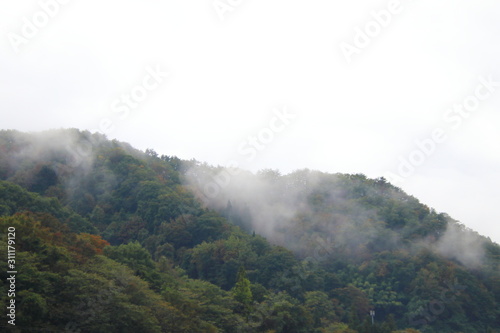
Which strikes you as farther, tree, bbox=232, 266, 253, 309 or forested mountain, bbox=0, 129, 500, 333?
tree, bbox=232, 266, 253, 309

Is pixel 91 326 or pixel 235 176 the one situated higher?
pixel 235 176

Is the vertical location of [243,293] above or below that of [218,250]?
below

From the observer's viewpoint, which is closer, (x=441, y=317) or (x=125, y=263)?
(x=125, y=263)

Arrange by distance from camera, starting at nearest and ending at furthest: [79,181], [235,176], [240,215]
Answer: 1. [79,181]
2. [240,215]
3. [235,176]

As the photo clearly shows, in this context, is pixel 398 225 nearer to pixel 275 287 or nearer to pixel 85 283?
pixel 275 287

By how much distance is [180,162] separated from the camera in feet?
237

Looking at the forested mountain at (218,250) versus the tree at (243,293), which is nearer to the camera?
the forested mountain at (218,250)

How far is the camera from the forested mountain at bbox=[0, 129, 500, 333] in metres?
25.3

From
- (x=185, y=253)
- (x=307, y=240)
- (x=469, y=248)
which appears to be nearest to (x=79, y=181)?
(x=185, y=253)

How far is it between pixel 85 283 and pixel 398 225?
41647 mm

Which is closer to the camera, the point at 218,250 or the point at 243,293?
the point at 243,293

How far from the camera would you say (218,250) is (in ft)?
152

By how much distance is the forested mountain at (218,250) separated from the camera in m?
25.3

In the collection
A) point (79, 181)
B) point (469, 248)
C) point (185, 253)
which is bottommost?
point (185, 253)
